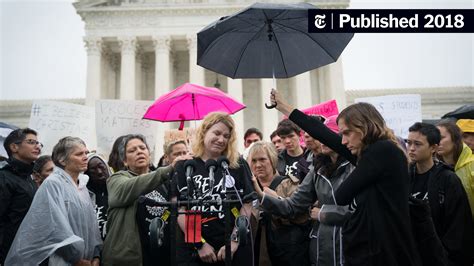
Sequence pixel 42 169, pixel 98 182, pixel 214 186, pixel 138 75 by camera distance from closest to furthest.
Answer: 1. pixel 214 186
2. pixel 98 182
3. pixel 42 169
4. pixel 138 75

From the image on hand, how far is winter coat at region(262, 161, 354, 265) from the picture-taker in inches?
145

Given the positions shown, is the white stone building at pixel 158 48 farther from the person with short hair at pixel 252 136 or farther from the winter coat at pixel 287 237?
the winter coat at pixel 287 237

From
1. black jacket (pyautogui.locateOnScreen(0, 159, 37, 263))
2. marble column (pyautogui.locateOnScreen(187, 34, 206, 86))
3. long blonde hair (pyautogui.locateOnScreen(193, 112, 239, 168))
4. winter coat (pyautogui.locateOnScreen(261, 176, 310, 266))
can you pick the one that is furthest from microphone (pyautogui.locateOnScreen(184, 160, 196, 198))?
marble column (pyautogui.locateOnScreen(187, 34, 206, 86))

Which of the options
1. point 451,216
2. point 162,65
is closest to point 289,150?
point 451,216

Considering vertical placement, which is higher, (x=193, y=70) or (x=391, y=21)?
(x=193, y=70)

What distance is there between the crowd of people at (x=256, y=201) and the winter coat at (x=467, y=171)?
1cm

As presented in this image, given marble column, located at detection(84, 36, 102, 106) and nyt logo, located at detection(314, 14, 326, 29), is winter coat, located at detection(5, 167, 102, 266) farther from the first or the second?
marble column, located at detection(84, 36, 102, 106)

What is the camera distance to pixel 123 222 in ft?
16.9

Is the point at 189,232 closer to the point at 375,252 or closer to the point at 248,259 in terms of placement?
the point at 248,259

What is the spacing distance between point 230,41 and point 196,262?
8.73ft

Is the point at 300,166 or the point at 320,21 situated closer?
the point at 320,21

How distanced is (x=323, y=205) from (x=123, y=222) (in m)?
2.56

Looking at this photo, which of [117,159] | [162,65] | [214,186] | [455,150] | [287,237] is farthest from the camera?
[162,65]

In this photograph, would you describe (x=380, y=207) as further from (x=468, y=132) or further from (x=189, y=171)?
(x=468, y=132)
